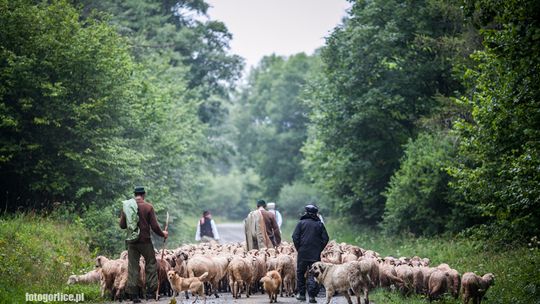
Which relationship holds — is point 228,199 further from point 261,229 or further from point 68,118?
point 261,229

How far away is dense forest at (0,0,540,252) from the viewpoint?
1848 centimetres

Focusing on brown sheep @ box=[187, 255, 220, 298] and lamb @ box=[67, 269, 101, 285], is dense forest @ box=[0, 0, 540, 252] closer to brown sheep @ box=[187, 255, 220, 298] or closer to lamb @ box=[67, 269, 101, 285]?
lamb @ box=[67, 269, 101, 285]

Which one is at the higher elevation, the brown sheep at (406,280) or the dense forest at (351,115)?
the dense forest at (351,115)

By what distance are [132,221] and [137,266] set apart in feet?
3.13

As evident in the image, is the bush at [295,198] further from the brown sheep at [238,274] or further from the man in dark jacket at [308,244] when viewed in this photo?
the man in dark jacket at [308,244]

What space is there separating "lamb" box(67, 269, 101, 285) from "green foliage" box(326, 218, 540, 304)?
6.31m

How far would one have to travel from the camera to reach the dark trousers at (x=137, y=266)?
48.2 ft

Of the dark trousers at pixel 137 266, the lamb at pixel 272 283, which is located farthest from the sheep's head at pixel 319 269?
the dark trousers at pixel 137 266

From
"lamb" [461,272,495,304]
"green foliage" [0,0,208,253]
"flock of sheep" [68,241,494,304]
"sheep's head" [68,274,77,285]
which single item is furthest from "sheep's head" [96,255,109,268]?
"lamb" [461,272,495,304]

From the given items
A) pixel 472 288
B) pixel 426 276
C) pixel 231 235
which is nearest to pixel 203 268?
pixel 426 276

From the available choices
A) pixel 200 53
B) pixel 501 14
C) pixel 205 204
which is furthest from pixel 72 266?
pixel 205 204

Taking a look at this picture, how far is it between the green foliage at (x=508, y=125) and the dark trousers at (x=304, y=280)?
515cm

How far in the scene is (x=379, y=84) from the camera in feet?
107

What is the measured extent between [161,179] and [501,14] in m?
20.9
